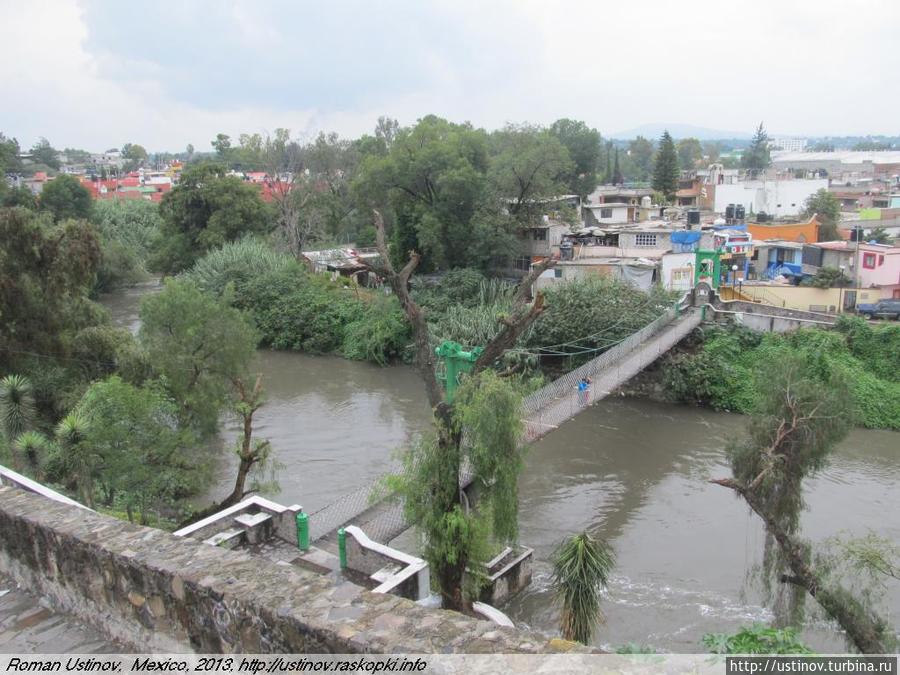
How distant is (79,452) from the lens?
7949mm

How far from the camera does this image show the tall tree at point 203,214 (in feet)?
84.4

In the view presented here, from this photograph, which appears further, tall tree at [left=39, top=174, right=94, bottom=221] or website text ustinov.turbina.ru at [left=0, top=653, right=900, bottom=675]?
tall tree at [left=39, top=174, right=94, bottom=221]

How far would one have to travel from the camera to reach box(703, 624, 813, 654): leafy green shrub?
296 centimetres

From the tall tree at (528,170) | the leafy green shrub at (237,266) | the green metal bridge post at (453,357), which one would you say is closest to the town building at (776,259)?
the tall tree at (528,170)

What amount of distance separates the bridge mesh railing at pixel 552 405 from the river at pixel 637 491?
3.30ft

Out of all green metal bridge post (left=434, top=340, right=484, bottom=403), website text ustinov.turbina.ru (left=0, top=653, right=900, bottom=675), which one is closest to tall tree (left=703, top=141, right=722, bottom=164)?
green metal bridge post (left=434, top=340, right=484, bottom=403)

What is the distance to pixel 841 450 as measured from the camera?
13.7 metres

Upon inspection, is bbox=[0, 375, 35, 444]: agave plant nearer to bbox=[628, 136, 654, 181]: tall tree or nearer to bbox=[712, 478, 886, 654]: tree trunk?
bbox=[712, 478, 886, 654]: tree trunk

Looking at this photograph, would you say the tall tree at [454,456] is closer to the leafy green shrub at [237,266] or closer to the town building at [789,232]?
the leafy green shrub at [237,266]

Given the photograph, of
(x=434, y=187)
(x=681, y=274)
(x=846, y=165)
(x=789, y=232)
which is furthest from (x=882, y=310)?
(x=846, y=165)

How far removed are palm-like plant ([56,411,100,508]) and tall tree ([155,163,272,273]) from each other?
1816 cm

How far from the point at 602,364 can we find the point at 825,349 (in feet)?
19.5

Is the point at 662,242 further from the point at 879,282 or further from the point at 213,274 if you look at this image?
the point at 213,274

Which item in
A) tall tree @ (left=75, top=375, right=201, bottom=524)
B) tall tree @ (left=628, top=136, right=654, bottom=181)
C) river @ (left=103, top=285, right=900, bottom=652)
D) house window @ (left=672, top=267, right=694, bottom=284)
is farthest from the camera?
tall tree @ (left=628, top=136, right=654, bottom=181)
